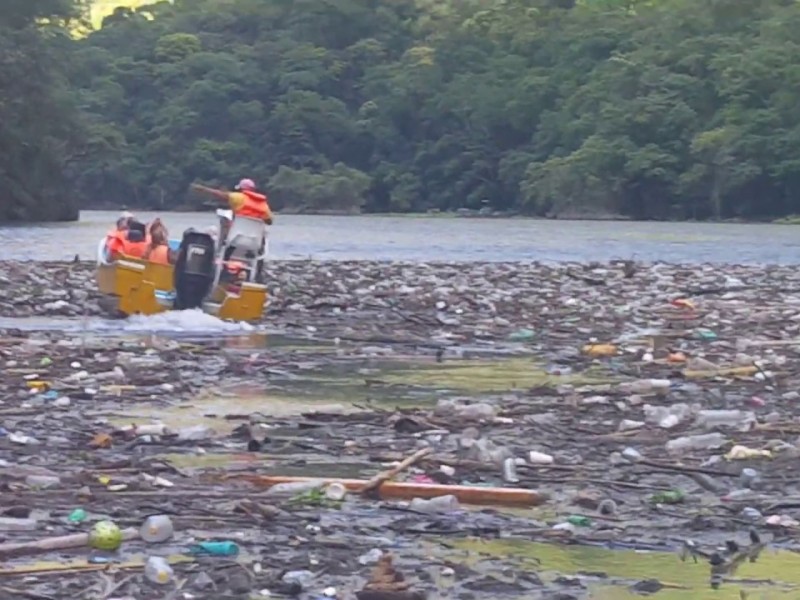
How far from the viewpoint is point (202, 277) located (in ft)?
67.4

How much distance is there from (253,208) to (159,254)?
5.76ft

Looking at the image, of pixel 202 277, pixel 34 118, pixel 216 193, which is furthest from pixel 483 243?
pixel 216 193

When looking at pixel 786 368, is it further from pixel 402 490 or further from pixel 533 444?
pixel 402 490

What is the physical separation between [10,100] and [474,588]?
68.1m

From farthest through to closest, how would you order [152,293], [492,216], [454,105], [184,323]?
[454,105]
[492,216]
[152,293]
[184,323]

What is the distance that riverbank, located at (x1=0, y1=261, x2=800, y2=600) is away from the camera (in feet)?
26.0

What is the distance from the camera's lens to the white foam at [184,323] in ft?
66.1

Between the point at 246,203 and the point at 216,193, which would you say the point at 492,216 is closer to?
the point at 246,203

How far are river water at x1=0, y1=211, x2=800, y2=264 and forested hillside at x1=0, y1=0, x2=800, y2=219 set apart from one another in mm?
16055

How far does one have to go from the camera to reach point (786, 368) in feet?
51.2

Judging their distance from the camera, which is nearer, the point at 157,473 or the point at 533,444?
the point at 157,473

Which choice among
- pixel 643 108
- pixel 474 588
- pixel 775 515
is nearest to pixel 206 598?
pixel 474 588

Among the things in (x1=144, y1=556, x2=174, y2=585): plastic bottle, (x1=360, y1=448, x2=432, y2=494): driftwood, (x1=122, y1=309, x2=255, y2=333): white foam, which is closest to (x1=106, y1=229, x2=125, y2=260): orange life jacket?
(x1=122, y1=309, x2=255, y2=333): white foam

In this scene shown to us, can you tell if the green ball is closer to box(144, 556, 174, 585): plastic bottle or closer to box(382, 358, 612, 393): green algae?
box(144, 556, 174, 585): plastic bottle
